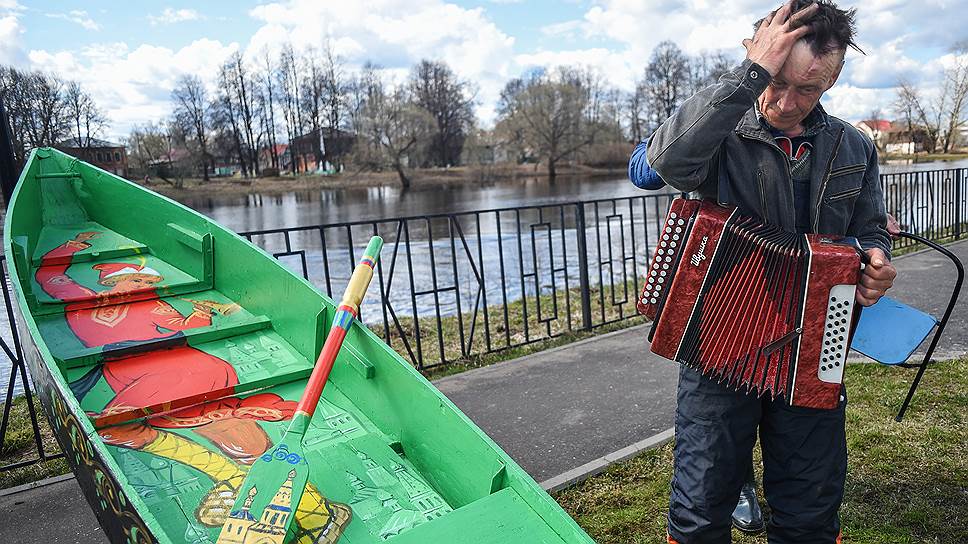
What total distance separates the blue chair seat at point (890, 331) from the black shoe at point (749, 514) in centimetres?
94

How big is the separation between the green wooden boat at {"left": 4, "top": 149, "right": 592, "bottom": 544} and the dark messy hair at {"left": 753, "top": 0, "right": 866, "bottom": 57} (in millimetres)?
1683

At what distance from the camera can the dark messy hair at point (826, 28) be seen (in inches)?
79.1

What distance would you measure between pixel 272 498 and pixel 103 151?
2591cm

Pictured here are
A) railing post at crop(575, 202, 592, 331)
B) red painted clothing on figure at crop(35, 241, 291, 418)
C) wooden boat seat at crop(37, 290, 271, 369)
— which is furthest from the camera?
railing post at crop(575, 202, 592, 331)

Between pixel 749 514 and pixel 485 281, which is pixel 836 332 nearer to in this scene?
pixel 749 514

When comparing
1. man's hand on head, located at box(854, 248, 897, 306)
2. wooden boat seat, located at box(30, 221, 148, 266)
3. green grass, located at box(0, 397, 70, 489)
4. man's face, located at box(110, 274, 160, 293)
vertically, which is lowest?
green grass, located at box(0, 397, 70, 489)

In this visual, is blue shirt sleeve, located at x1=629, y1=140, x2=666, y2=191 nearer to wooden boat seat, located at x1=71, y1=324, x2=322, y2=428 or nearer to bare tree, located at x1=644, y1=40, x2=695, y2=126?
wooden boat seat, located at x1=71, y1=324, x2=322, y2=428

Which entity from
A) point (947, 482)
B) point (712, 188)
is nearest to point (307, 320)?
point (712, 188)

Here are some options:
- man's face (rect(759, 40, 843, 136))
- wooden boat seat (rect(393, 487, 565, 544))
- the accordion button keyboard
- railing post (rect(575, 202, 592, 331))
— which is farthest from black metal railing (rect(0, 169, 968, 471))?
the accordion button keyboard

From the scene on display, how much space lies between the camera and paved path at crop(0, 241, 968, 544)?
340cm

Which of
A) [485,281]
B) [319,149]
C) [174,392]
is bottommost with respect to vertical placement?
[485,281]

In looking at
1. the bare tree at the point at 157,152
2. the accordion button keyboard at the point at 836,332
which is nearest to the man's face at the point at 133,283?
the accordion button keyboard at the point at 836,332

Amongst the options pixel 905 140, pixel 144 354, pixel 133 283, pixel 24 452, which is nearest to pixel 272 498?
pixel 144 354

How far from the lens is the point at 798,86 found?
→ 6.81 ft
